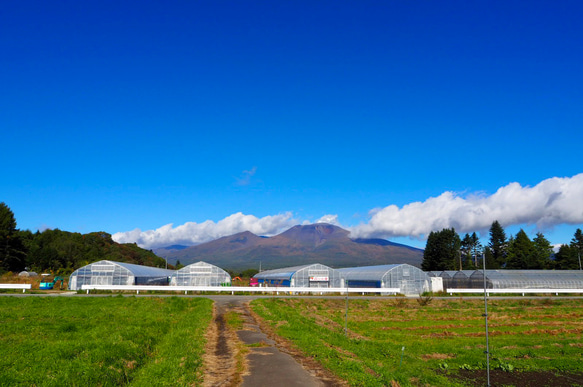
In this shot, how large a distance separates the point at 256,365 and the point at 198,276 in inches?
1967

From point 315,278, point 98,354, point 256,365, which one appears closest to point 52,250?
point 315,278

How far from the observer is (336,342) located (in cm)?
1681

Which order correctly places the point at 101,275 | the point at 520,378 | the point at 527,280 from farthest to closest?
the point at 527,280
the point at 101,275
the point at 520,378

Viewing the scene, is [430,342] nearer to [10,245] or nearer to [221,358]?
[221,358]

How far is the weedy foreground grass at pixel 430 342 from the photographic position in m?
12.9

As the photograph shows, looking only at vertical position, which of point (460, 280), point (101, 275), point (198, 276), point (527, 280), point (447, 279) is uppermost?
point (101, 275)

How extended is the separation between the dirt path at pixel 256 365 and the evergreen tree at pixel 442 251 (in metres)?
106

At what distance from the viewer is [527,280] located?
63.7 metres

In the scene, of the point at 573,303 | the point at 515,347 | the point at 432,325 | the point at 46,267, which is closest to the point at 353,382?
the point at 515,347

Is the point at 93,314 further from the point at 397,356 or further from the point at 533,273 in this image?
the point at 533,273

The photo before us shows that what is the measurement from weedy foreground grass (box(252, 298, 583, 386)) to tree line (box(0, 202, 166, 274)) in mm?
68947

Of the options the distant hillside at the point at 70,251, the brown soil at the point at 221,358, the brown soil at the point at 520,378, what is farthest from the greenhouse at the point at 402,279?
the distant hillside at the point at 70,251

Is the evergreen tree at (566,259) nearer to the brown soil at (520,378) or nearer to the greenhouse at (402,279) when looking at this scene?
the greenhouse at (402,279)

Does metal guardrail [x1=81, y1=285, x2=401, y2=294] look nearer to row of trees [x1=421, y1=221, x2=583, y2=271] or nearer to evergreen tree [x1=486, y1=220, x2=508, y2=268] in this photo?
row of trees [x1=421, y1=221, x2=583, y2=271]
